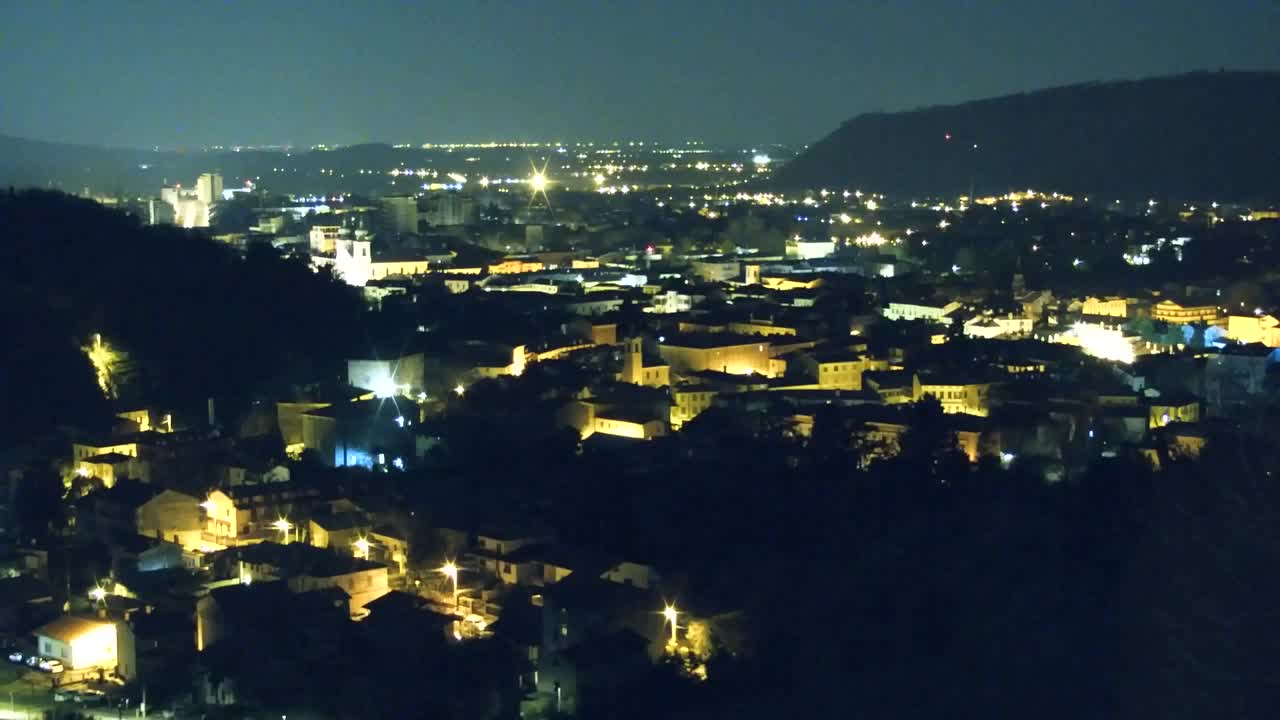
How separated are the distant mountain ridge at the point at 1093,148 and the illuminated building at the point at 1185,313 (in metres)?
17.7

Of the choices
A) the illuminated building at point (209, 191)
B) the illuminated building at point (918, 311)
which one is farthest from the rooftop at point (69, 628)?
the illuminated building at point (209, 191)

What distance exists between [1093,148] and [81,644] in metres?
35.4

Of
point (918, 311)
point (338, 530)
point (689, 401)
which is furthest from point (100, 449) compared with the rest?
point (918, 311)

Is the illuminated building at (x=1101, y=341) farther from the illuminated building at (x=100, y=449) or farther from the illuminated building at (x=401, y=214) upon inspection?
the illuminated building at (x=401, y=214)

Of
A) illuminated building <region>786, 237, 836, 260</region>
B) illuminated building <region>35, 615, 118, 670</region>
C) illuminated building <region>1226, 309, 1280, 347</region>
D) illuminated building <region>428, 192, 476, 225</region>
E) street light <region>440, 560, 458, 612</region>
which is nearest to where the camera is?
illuminated building <region>35, 615, 118, 670</region>

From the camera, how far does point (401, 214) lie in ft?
91.7

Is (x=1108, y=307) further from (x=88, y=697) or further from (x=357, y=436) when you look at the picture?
(x=88, y=697)

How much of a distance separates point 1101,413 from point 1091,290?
7533 millimetres

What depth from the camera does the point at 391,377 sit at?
1188 centimetres

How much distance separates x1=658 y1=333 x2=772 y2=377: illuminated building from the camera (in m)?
12.4

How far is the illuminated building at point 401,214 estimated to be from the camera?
26.7m

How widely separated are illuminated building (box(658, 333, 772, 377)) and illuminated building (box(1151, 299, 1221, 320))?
4.45 m

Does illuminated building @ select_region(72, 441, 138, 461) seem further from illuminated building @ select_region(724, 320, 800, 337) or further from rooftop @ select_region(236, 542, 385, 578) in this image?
illuminated building @ select_region(724, 320, 800, 337)

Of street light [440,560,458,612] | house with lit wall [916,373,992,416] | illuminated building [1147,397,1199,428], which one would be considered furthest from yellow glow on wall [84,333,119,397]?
illuminated building [1147,397,1199,428]
